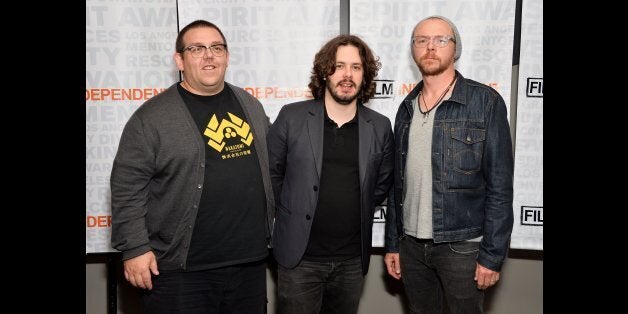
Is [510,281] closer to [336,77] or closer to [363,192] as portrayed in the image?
[363,192]

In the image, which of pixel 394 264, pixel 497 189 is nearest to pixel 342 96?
pixel 497 189

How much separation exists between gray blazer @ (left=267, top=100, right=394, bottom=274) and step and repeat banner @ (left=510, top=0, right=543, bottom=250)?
42.0 inches

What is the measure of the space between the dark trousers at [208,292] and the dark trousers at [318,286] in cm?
14

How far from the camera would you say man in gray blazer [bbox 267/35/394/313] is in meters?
2.11

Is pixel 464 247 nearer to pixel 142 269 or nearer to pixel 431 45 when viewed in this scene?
pixel 431 45

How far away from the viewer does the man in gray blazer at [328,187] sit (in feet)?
6.93

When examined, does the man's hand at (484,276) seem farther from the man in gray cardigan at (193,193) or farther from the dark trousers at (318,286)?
the man in gray cardigan at (193,193)

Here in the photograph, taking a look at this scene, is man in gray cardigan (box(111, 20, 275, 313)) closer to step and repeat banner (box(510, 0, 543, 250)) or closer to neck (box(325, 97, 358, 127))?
neck (box(325, 97, 358, 127))

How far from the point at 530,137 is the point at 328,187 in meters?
1.46

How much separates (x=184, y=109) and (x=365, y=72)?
894 millimetres

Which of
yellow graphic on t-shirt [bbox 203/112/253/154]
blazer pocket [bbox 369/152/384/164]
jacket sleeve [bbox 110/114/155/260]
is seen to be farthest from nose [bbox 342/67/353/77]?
jacket sleeve [bbox 110/114/155/260]

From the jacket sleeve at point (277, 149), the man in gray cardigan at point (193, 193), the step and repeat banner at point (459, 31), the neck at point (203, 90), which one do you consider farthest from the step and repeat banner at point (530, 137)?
the neck at point (203, 90)

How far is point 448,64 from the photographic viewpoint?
6.95 feet
